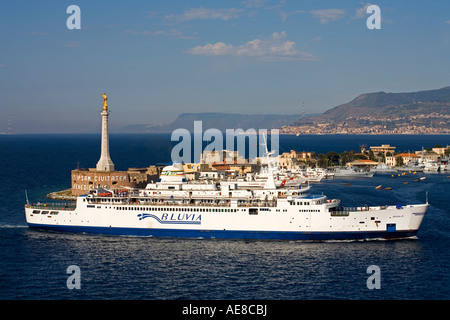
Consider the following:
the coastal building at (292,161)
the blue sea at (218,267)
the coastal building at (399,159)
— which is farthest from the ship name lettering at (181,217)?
the coastal building at (399,159)

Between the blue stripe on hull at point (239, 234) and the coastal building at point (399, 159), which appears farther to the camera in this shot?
the coastal building at point (399, 159)

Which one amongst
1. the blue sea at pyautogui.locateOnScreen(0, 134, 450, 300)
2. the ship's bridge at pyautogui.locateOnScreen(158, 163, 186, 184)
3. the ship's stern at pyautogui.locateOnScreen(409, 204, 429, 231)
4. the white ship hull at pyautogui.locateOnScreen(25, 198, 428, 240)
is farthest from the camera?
the ship's bridge at pyautogui.locateOnScreen(158, 163, 186, 184)

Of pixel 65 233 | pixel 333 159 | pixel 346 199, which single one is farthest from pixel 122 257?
pixel 333 159

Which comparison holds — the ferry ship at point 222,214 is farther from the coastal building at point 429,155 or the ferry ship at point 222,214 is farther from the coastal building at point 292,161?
the coastal building at point 429,155

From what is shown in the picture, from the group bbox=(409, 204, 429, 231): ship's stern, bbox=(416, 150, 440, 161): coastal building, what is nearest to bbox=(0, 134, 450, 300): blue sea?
bbox=(409, 204, 429, 231): ship's stern

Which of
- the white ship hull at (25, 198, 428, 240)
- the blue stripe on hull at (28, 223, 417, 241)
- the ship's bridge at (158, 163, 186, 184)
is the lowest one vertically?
the blue stripe on hull at (28, 223, 417, 241)

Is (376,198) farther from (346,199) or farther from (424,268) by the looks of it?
(424,268)

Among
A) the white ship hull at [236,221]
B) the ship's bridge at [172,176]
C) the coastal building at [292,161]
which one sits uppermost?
the coastal building at [292,161]

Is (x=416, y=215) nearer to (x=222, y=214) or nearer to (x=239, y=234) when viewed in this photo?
(x=239, y=234)

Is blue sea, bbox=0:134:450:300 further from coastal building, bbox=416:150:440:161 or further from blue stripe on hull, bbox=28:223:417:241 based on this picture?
coastal building, bbox=416:150:440:161
